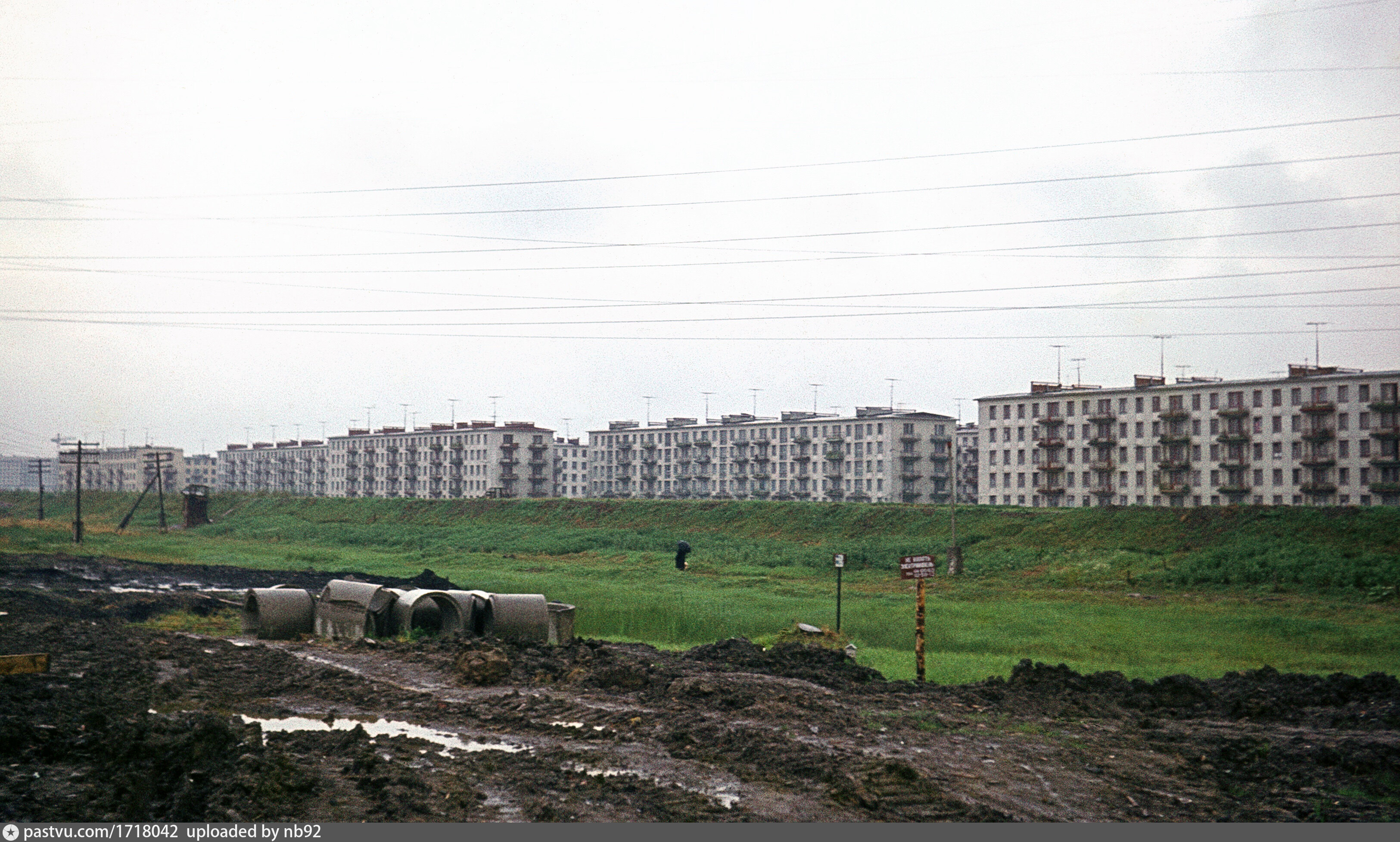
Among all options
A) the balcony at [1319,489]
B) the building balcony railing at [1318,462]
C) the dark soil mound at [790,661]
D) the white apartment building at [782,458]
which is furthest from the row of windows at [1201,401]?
the dark soil mound at [790,661]

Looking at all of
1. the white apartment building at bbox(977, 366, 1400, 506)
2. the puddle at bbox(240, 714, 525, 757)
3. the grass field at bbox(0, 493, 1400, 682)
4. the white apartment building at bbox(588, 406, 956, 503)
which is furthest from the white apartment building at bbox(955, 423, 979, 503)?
the puddle at bbox(240, 714, 525, 757)

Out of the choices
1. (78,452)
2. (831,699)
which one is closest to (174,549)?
(78,452)

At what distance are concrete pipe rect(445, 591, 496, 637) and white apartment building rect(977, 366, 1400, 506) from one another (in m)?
73.3

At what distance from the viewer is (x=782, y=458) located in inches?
5787

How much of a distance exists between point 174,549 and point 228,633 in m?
42.5

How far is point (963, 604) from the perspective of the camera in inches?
1531

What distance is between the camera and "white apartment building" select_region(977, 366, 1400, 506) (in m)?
88.8

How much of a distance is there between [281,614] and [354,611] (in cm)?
222

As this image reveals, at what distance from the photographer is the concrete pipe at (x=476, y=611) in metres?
26.0

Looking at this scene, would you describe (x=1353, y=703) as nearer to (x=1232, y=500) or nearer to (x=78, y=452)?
(x=78, y=452)

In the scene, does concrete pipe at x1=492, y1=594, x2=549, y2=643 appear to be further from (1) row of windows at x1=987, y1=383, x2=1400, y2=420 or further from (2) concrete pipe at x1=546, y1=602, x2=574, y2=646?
(1) row of windows at x1=987, y1=383, x2=1400, y2=420

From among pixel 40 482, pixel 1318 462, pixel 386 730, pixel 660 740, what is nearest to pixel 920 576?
pixel 660 740

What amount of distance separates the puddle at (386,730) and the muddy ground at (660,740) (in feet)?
0.40

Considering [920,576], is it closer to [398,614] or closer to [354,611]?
[398,614]
